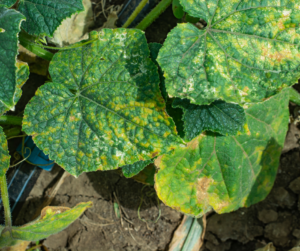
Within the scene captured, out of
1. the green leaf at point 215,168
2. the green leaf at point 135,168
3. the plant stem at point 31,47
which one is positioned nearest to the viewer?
the green leaf at point 135,168

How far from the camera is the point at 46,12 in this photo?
1.63 meters

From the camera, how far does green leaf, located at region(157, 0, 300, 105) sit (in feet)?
5.14

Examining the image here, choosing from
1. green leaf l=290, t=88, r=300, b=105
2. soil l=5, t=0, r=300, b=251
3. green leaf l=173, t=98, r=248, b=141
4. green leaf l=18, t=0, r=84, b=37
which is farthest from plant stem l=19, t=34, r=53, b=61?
green leaf l=290, t=88, r=300, b=105

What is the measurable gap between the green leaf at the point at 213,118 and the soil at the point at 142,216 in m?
1.31

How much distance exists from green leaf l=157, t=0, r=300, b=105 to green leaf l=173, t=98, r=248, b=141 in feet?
1.01

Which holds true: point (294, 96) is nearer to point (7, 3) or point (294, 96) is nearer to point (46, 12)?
point (46, 12)

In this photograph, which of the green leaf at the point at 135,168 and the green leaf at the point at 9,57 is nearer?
the green leaf at the point at 9,57

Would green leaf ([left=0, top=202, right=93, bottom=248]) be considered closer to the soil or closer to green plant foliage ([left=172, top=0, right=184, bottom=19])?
the soil

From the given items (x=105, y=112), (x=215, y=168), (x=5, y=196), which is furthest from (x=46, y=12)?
(x=215, y=168)

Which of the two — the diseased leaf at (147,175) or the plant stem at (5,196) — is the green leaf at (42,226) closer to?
the plant stem at (5,196)

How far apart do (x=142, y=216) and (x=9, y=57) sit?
216 centimetres

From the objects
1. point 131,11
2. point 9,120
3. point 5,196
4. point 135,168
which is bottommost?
point 135,168

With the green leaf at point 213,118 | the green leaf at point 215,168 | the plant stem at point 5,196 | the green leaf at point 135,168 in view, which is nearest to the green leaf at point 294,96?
the green leaf at point 215,168

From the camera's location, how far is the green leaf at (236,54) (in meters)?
1.57
